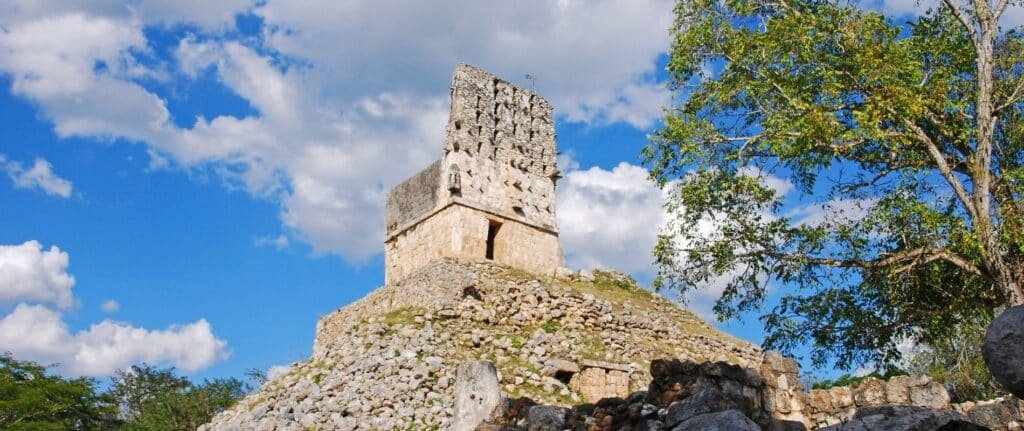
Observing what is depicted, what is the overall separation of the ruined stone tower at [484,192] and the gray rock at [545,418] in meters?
12.5

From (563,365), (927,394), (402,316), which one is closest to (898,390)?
(927,394)

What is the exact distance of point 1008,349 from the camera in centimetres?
395

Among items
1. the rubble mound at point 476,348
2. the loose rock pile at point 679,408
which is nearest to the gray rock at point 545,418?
the loose rock pile at point 679,408

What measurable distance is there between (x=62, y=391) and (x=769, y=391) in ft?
65.5

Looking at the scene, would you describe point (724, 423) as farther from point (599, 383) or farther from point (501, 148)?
point (501, 148)

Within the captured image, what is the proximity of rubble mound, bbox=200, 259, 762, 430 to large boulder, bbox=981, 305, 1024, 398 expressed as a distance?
10204 millimetres

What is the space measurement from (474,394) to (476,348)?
5.67 m

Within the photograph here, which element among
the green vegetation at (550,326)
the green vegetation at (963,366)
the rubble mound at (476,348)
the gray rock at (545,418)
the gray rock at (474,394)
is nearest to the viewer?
the gray rock at (545,418)

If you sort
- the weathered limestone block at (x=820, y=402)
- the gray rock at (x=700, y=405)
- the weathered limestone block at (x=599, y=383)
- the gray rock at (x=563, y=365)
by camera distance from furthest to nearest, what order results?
1. the gray rock at (x=563, y=365)
2. the weathered limestone block at (x=599, y=383)
3. the weathered limestone block at (x=820, y=402)
4. the gray rock at (x=700, y=405)

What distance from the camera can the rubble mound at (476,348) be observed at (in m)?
14.8

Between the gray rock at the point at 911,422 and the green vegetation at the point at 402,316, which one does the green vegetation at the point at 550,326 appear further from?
the gray rock at the point at 911,422

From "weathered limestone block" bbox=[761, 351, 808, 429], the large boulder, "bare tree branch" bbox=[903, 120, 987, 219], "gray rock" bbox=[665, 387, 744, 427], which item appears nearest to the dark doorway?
"bare tree branch" bbox=[903, 120, 987, 219]

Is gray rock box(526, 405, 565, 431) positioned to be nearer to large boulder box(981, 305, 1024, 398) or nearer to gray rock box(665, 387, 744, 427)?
gray rock box(665, 387, 744, 427)

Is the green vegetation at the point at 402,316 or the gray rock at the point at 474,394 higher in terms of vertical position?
the green vegetation at the point at 402,316
